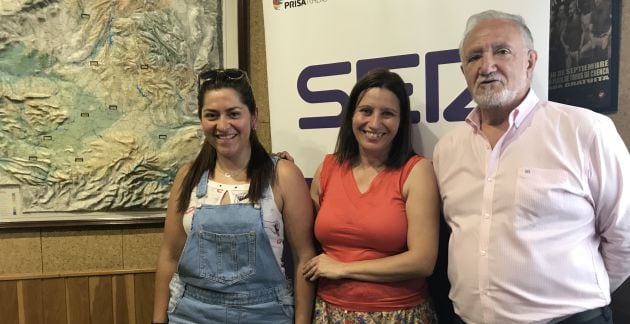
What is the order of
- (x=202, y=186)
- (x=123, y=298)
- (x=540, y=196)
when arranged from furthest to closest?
(x=123, y=298) < (x=202, y=186) < (x=540, y=196)

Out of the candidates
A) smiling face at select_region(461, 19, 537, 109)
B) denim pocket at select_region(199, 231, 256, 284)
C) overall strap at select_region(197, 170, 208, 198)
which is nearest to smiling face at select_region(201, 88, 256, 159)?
overall strap at select_region(197, 170, 208, 198)

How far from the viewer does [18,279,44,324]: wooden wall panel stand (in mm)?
2039

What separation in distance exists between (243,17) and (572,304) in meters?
1.85

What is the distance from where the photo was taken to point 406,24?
67.8 inches

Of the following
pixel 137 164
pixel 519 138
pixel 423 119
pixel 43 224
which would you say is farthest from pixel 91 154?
pixel 519 138

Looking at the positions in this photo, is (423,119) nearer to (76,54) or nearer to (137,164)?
(137,164)

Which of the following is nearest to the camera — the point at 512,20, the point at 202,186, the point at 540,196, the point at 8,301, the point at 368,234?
the point at 540,196

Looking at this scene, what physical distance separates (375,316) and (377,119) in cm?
65

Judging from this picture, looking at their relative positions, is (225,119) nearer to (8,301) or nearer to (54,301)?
(54,301)

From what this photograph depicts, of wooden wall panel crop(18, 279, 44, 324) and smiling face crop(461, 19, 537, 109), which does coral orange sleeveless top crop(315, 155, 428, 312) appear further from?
wooden wall panel crop(18, 279, 44, 324)

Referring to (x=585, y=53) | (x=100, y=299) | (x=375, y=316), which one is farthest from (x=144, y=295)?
(x=585, y=53)

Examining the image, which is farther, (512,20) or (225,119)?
(225,119)

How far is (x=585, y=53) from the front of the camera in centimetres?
173

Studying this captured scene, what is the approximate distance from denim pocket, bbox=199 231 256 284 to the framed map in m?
0.78
